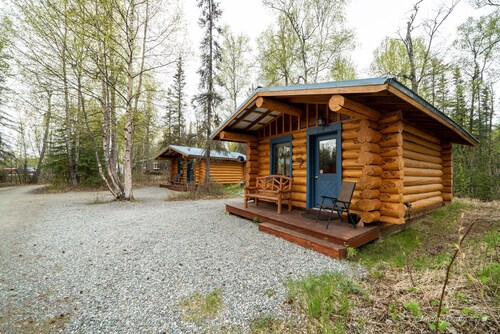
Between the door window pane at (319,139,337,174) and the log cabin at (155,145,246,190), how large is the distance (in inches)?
393

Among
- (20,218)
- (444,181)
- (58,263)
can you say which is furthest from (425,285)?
(20,218)

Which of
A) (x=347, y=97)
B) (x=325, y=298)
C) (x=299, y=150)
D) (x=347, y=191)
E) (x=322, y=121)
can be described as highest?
(x=347, y=97)

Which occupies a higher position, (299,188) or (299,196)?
(299,188)

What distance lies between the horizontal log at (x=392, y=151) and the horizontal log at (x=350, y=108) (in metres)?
0.66

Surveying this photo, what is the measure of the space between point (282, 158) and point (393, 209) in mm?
3166

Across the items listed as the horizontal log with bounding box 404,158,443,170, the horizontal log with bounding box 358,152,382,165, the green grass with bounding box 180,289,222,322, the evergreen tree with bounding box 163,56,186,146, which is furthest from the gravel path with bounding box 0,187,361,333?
the evergreen tree with bounding box 163,56,186,146

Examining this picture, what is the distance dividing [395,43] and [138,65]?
14.1 metres

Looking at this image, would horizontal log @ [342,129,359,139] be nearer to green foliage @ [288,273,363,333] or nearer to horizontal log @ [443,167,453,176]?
green foliage @ [288,273,363,333]

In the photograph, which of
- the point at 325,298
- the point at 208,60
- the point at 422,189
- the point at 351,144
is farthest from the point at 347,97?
the point at 208,60

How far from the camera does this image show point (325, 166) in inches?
205

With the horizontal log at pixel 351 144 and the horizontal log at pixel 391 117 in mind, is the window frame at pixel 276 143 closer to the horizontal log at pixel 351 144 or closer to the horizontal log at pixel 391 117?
the horizontal log at pixel 351 144

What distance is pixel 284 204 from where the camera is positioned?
6414 millimetres

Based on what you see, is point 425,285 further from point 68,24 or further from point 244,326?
point 68,24

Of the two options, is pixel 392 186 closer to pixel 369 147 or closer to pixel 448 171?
pixel 369 147
